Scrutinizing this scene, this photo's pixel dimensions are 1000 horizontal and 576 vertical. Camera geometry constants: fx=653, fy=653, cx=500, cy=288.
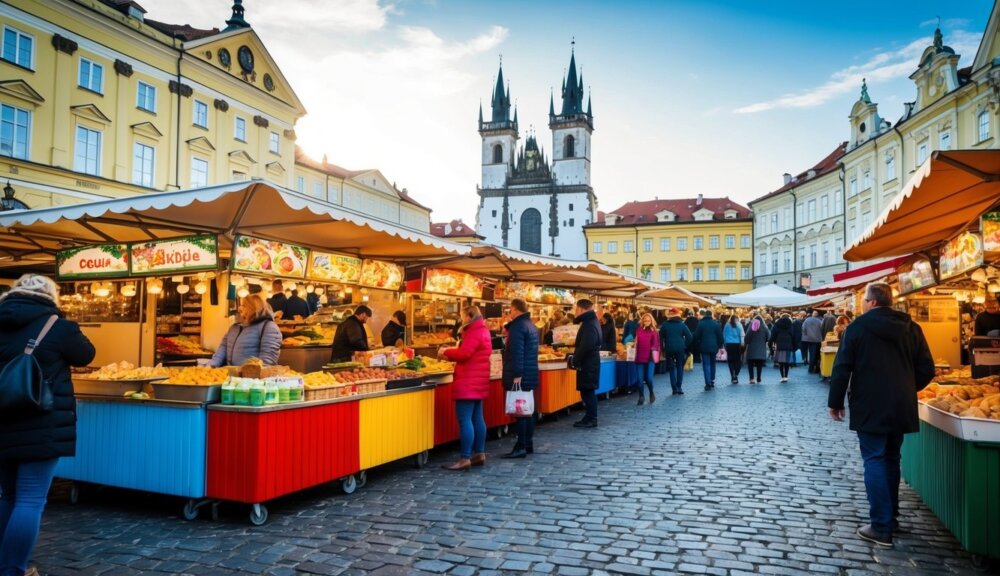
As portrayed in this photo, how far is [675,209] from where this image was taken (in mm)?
71875

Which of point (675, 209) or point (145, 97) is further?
point (675, 209)

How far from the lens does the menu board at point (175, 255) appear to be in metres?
7.34

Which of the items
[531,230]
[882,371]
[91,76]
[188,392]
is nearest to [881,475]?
[882,371]

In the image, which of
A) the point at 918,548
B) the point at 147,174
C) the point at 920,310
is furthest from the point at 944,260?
the point at 147,174

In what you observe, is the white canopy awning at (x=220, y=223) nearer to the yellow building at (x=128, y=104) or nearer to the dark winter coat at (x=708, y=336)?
the dark winter coat at (x=708, y=336)

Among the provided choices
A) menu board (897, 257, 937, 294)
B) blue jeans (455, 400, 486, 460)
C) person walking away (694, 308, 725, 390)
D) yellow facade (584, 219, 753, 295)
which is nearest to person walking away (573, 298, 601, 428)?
blue jeans (455, 400, 486, 460)

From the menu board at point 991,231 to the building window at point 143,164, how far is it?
97.1ft

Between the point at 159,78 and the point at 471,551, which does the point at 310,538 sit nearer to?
the point at 471,551

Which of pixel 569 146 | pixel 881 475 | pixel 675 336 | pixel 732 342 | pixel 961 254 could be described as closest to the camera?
pixel 881 475

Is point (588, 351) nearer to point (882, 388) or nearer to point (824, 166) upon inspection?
point (882, 388)

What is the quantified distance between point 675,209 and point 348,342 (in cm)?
6687

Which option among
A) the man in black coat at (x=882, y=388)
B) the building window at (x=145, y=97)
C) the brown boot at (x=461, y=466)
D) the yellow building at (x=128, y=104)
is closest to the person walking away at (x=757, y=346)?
the brown boot at (x=461, y=466)

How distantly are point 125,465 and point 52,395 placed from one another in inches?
92.4

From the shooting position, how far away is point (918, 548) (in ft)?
15.3
